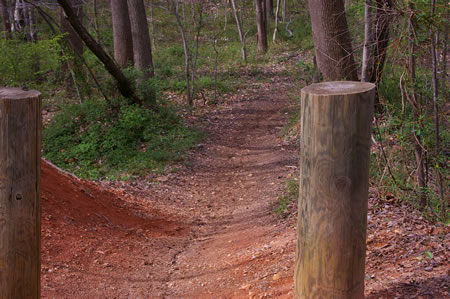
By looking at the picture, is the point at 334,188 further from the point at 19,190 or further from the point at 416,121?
the point at 416,121

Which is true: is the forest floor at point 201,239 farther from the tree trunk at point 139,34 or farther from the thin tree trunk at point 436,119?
the tree trunk at point 139,34

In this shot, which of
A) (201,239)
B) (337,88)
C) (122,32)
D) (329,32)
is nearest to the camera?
(337,88)

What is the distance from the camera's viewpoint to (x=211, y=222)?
7.24 metres

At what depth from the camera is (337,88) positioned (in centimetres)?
289

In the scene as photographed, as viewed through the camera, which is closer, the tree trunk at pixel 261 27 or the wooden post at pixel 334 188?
the wooden post at pixel 334 188

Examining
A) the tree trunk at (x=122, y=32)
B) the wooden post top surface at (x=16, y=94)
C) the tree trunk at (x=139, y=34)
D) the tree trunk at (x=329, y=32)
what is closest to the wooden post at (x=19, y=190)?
the wooden post top surface at (x=16, y=94)

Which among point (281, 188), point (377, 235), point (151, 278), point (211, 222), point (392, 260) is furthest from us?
point (281, 188)

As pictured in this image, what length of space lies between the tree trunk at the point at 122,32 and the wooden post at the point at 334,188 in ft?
43.9

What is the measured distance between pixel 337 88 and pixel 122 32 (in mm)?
13688

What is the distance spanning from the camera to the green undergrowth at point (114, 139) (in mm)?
10242

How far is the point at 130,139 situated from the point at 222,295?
7387 mm

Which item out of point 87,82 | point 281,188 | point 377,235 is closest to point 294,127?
point 281,188

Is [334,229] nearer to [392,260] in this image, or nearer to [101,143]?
[392,260]

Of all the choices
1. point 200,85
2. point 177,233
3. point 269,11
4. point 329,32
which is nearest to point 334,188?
point 177,233
